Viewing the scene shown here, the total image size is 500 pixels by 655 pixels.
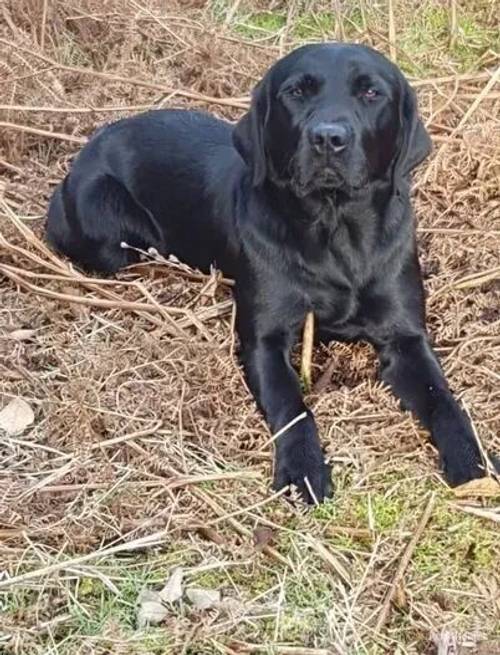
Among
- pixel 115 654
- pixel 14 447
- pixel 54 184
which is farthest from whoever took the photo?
pixel 54 184

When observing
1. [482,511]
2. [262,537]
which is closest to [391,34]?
[482,511]

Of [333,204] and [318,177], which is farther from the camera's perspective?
[333,204]

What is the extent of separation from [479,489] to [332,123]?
112 centimetres

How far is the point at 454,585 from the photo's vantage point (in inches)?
124

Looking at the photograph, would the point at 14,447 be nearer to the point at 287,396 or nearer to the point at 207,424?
the point at 207,424

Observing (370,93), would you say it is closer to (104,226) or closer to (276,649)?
(104,226)

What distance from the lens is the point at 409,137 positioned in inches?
157

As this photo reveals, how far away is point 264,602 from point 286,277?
4.18ft

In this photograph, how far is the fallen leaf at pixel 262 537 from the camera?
3.23 m

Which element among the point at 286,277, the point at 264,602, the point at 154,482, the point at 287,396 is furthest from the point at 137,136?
the point at 264,602

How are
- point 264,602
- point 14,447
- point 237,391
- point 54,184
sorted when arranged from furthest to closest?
point 54,184, point 237,391, point 14,447, point 264,602

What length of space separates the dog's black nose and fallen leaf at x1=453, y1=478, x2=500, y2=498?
1025 mm

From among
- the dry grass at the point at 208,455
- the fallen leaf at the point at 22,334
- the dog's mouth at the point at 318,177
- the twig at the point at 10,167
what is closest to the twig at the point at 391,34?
the dry grass at the point at 208,455

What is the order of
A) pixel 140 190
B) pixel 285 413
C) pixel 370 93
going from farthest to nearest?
pixel 140 190
pixel 370 93
pixel 285 413
